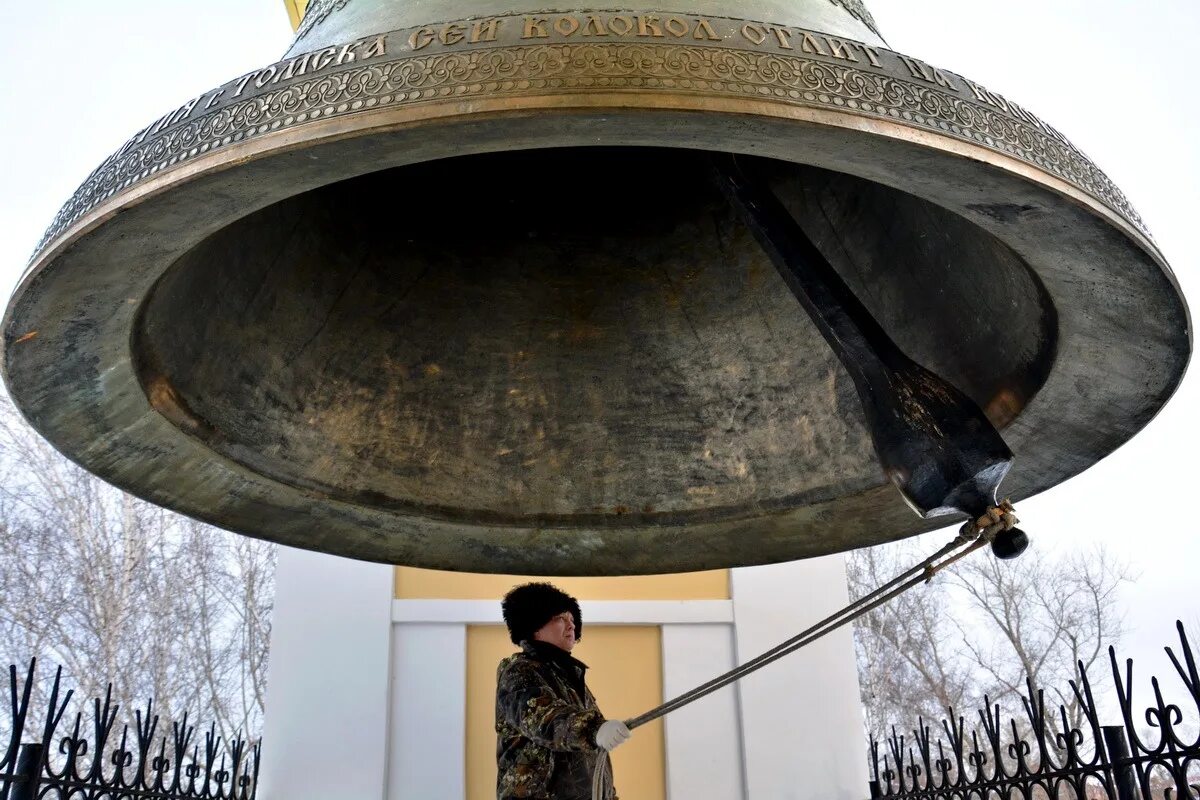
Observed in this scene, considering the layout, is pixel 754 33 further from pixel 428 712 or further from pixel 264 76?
pixel 428 712

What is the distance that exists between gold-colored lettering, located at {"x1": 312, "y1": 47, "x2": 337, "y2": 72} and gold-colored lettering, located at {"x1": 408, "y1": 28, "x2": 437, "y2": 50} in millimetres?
113

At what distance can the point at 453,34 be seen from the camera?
145 centimetres

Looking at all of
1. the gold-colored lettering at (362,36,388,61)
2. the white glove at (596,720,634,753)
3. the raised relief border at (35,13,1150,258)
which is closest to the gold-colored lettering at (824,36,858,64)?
the raised relief border at (35,13,1150,258)

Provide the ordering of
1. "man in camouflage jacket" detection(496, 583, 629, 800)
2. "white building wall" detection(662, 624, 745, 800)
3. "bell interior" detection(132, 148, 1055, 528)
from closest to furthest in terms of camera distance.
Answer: "bell interior" detection(132, 148, 1055, 528), "man in camouflage jacket" detection(496, 583, 629, 800), "white building wall" detection(662, 624, 745, 800)

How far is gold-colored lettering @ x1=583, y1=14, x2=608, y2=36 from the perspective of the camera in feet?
4.63

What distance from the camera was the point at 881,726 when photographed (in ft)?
55.7

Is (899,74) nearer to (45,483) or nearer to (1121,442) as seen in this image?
(1121,442)

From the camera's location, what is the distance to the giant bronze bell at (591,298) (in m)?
1.40

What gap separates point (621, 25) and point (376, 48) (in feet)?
1.11

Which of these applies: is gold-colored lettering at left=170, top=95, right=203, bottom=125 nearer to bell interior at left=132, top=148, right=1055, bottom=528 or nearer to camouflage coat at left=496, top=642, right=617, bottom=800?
bell interior at left=132, top=148, right=1055, bottom=528

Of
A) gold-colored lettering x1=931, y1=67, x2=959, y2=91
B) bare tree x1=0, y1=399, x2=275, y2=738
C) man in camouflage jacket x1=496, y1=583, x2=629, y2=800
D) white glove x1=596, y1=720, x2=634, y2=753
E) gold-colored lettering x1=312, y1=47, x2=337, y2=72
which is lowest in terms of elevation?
white glove x1=596, y1=720, x2=634, y2=753

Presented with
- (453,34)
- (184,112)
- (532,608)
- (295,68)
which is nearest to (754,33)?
(453,34)

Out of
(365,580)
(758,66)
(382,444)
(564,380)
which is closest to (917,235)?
(564,380)

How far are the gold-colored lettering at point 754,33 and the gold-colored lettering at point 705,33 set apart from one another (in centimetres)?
5
